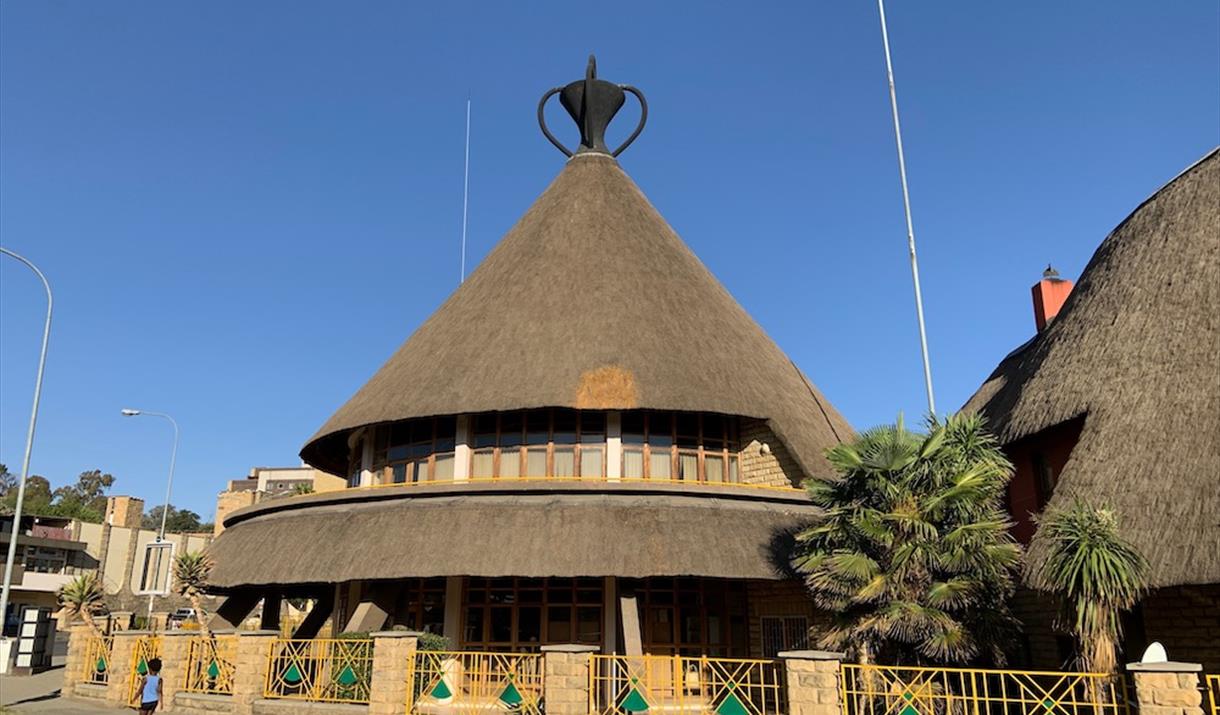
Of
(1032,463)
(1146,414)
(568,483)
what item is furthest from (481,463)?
(1146,414)

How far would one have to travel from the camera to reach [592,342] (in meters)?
23.2

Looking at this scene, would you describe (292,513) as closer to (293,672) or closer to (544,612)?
(293,672)

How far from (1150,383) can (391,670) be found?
15.5m

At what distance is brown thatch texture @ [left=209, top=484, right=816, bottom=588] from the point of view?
61.5 ft

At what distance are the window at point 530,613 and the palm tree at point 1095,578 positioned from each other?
461 inches

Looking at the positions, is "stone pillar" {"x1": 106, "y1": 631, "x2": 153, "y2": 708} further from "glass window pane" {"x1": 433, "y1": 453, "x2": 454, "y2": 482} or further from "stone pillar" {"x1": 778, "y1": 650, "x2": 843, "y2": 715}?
"stone pillar" {"x1": 778, "y1": 650, "x2": 843, "y2": 715}

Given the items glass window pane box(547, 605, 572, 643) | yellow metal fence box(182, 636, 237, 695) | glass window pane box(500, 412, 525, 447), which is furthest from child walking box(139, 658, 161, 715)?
glass window pane box(500, 412, 525, 447)

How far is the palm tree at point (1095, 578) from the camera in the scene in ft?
41.9

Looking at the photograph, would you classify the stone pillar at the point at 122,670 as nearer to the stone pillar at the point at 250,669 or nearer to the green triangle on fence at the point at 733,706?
the stone pillar at the point at 250,669

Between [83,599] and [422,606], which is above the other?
[83,599]

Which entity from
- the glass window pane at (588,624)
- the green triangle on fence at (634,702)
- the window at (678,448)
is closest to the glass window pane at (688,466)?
the window at (678,448)

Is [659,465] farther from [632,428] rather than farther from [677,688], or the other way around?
[677,688]

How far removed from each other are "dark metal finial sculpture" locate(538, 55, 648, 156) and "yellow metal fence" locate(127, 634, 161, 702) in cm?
2187

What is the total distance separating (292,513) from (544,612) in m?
7.45
